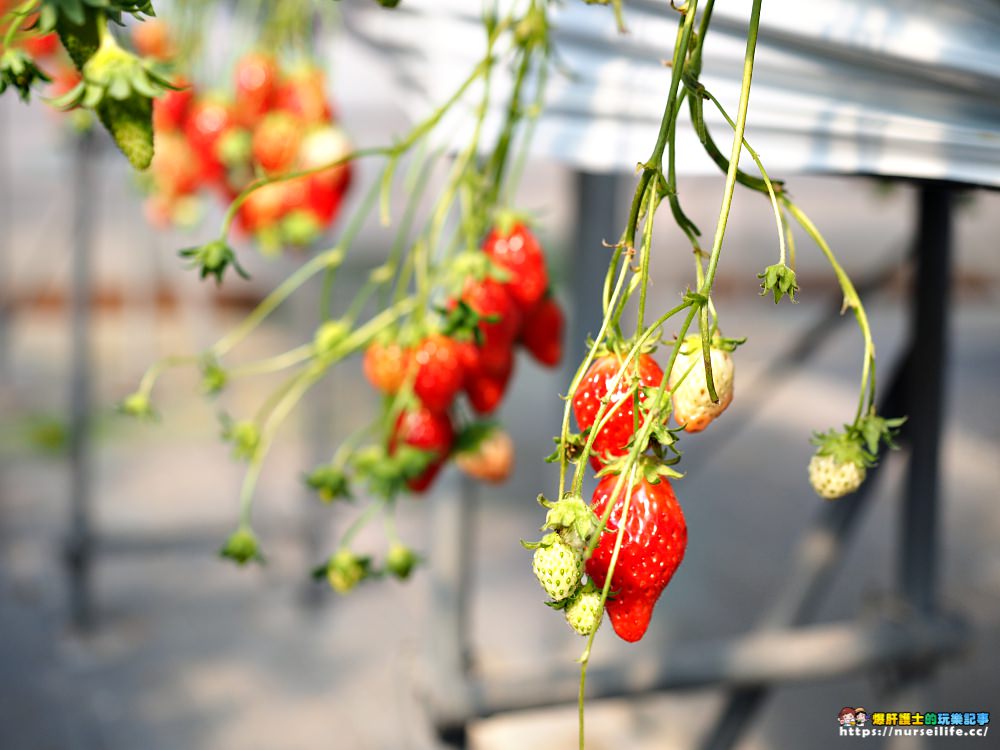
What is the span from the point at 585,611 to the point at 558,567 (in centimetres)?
2

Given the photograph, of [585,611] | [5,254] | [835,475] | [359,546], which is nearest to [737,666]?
[835,475]

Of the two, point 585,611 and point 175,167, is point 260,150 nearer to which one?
point 175,167

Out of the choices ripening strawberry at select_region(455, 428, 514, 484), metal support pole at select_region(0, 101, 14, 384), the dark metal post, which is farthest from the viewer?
metal support pole at select_region(0, 101, 14, 384)

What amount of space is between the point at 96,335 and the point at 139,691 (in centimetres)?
286

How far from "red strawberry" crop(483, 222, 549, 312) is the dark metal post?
1.96ft

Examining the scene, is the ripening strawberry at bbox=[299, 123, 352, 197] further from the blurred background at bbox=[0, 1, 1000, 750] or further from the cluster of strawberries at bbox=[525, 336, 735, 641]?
the cluster of strawberries at bbox=[525, 336, 735, 641]

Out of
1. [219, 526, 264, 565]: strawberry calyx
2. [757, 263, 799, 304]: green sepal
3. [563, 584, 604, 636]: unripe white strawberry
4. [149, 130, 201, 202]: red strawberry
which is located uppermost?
[149, 130, 201, 202]: red strawberry

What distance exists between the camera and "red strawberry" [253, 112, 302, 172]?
937 mm

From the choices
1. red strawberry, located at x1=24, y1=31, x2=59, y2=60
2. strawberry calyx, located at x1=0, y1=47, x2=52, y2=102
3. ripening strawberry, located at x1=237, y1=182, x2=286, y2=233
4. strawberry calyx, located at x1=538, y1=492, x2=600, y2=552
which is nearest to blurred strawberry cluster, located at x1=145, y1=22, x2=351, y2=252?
ripening strawberry, located at x1=237, y1=182, x2=286, y2=233

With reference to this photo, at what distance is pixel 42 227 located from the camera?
564cm

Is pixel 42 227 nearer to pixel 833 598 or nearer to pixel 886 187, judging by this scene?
pixel 833 598

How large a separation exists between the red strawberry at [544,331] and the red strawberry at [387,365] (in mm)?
88

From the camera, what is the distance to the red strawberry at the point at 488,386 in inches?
25.8

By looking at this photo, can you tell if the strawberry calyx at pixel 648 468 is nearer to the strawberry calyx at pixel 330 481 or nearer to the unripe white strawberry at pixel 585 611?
the unripe white strawberry at pixel 585 611
